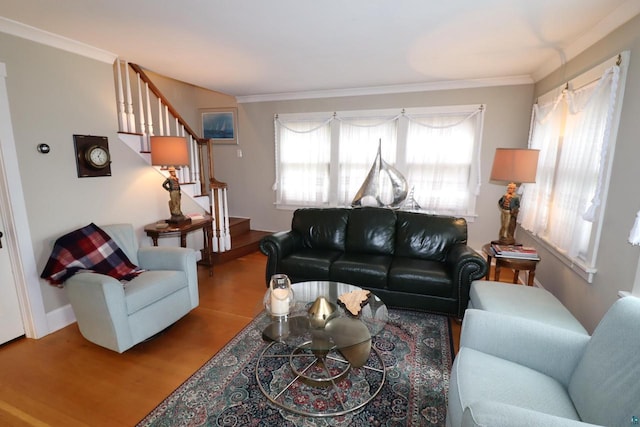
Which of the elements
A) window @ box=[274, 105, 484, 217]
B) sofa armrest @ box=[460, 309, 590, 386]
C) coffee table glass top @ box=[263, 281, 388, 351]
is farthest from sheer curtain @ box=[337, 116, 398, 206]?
sofa armrest @ box=[460, 309, 590, 386]

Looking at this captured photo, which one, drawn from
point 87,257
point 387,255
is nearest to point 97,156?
point 87,257

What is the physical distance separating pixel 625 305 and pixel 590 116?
5.89 ft

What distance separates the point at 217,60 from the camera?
321cm

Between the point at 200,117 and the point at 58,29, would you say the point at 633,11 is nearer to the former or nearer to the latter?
the point at 58,29

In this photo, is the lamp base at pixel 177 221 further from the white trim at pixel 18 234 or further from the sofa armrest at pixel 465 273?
the sofa armrest at pixel 465 273

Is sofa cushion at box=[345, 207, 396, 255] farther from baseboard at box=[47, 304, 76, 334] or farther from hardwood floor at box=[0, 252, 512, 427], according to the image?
baseboard at box=[47, 304, 76, 334]

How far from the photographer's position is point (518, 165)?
2.83 meters

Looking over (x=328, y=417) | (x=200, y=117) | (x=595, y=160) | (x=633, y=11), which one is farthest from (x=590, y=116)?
(x=200, y=117)

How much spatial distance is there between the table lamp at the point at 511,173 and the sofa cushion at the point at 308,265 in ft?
5.78

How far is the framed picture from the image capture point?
532 cm

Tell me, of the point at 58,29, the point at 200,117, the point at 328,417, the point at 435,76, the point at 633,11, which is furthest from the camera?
the point at 200,117

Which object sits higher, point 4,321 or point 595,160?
point 595,160

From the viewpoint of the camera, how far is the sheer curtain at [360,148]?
4.47m

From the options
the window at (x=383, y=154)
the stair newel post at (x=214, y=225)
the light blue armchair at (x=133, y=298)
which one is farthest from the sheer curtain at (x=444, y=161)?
the light blue armchair at (x=133, y=298)
